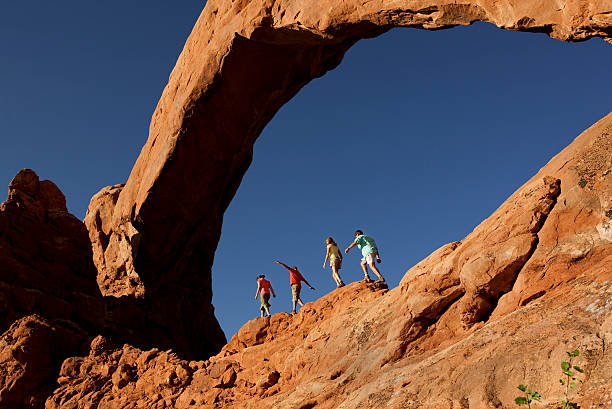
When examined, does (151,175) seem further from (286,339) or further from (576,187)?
(576,187)

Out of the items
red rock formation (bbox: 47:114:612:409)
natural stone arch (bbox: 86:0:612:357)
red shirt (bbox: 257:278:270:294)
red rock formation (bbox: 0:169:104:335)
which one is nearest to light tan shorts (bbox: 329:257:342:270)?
red rock formation (bbox: 47:114:612:409)

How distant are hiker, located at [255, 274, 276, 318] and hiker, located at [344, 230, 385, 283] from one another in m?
4.08

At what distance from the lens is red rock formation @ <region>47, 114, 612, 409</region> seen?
6.89 m

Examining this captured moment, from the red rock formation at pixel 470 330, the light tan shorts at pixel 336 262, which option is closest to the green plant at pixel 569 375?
the red rock formation at pixel 470 330

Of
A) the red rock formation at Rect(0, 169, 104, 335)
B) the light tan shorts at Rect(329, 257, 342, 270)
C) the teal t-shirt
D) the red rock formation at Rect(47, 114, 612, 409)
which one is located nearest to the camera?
the red rock formation at Rect(47, 114, 612, 409)

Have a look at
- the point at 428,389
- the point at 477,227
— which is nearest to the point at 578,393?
the point at 428,389

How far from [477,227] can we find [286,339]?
575 cm

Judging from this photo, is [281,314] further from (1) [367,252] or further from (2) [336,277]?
(1) [367,252]

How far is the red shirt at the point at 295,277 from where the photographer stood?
51.9 ft

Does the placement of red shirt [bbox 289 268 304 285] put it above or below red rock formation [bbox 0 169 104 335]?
below

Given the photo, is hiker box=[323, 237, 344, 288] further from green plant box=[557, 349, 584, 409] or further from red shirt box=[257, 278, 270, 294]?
green plant box=[557, 349, 584, 409]

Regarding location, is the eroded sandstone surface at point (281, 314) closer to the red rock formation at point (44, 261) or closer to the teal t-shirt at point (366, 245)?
the red rock formation at point (44, 261)

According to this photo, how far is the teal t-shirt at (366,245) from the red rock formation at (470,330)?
1.09 metres

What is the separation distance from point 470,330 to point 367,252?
5.14 meters
